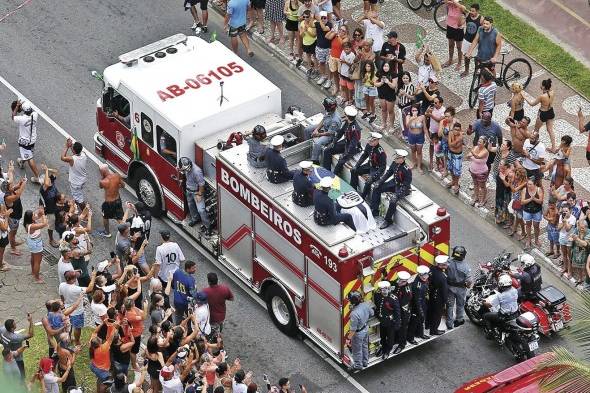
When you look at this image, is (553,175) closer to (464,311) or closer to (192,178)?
(464,311)

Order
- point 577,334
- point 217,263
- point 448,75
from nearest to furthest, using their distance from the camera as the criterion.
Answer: point 577,334
point 217,263
point 448,75

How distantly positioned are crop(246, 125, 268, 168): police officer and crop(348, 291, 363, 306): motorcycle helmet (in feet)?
9.99

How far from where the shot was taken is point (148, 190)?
88.6 feet

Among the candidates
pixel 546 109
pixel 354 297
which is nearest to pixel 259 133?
pixel 354 297

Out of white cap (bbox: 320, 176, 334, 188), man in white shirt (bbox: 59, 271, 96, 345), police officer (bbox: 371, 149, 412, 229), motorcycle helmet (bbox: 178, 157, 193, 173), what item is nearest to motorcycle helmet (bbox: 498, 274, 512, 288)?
police officer (bbox: 371, 149, 412, 229)

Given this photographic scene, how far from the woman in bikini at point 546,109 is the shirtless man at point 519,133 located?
3.13ft

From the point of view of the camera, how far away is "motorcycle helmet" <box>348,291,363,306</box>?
882 inches

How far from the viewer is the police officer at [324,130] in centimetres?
2481

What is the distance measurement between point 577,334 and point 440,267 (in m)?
4.28

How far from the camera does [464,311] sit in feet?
80.9

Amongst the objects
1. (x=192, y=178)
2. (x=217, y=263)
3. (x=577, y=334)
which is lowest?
(x=217, y=263)

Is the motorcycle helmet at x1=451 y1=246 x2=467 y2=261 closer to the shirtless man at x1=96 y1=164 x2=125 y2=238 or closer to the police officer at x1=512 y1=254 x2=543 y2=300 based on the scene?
the police officer at x1=512 y1=254 x2=543 y2=300

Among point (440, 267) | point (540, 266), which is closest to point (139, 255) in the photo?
point (440, 267)

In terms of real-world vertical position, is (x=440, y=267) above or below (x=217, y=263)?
above
